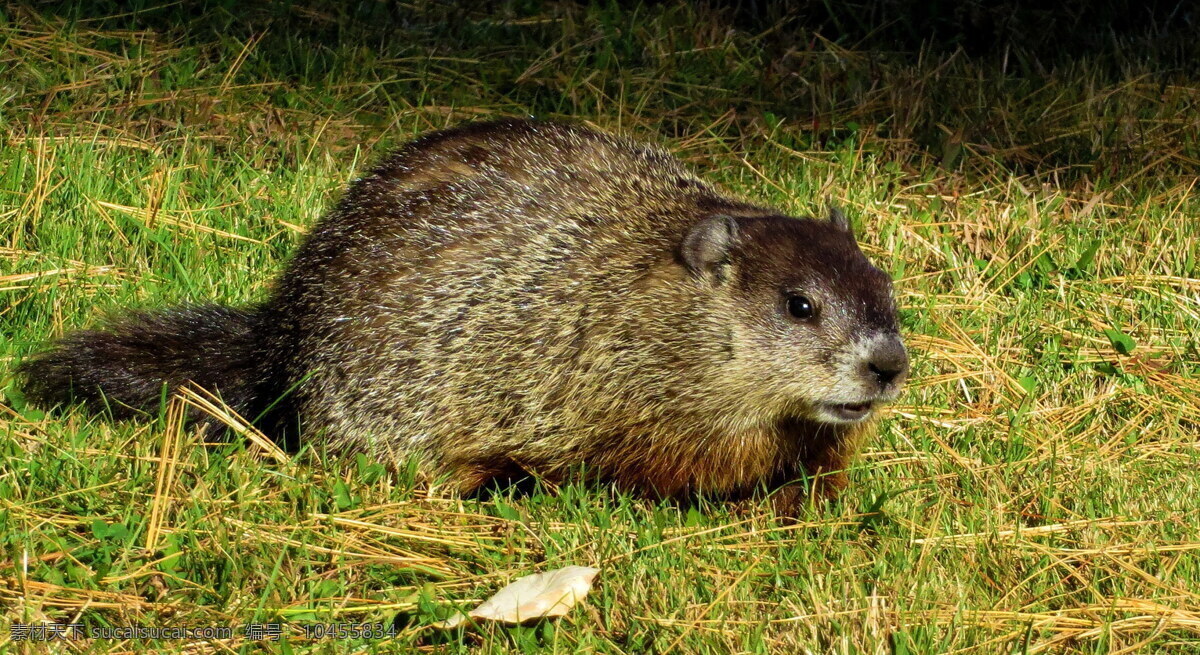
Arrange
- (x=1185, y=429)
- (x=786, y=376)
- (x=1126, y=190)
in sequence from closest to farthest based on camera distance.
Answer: (x=786, y=376) → (x=1185, y=429) → (x=1126, y=190)

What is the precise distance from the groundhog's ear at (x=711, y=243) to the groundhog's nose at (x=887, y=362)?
497 millimetres

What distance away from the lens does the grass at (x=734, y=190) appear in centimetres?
304

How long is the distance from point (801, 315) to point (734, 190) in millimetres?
1935

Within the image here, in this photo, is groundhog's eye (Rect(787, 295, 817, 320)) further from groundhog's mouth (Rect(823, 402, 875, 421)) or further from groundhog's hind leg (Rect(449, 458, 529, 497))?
groundhog's hind leg (Rect(449, 458, 529, 497))

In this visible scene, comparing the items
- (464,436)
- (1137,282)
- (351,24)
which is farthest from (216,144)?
(1137,282)

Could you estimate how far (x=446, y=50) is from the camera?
6.32 metres

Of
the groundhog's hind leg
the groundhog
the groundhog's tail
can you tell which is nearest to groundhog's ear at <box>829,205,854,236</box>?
the groundhog

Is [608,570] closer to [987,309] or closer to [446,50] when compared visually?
[987,309]

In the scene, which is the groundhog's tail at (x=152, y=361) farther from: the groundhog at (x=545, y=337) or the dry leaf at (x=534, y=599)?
the dry leaf at (x=534, y=599)

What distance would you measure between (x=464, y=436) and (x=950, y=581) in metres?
1.39

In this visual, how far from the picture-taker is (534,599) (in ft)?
9.61

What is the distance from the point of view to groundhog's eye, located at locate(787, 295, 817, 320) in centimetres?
352

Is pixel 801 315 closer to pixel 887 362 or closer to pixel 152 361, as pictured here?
pixel 887 362

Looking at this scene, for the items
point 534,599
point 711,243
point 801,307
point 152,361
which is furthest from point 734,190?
point 534,599
